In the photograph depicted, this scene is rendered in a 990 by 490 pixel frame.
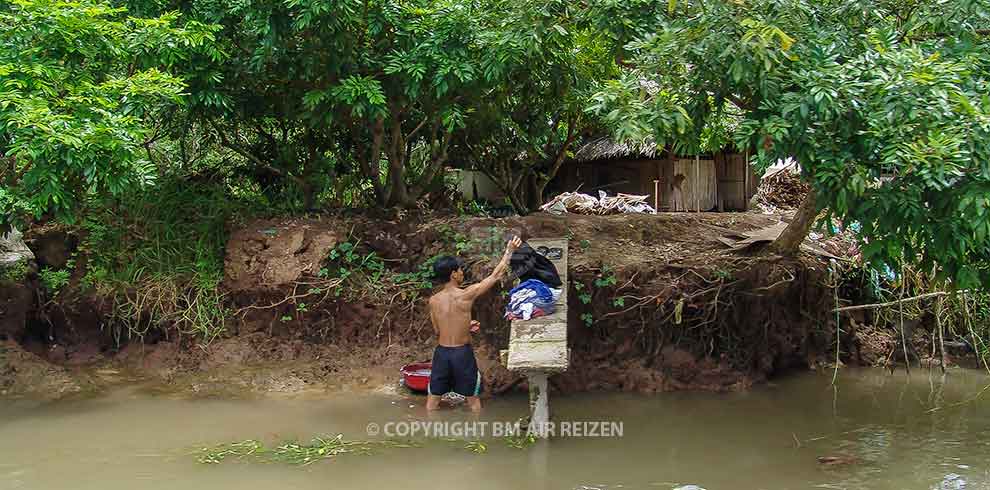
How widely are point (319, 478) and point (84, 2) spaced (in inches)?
160

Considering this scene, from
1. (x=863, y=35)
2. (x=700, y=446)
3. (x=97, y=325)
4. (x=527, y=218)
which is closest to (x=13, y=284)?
(x=97, y=325)

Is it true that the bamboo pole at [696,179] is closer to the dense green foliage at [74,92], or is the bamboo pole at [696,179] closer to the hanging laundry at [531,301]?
the hanging laundry at [531,301]

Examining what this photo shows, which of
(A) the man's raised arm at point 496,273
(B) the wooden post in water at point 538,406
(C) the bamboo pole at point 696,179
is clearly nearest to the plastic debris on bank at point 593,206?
(C) the bamboo pole at point 696,179

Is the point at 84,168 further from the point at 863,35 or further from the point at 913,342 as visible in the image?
the point at 913,342

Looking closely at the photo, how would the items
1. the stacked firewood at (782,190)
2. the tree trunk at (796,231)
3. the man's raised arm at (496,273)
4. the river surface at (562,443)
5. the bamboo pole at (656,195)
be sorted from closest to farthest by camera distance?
the river surface at (562,443), the man's raised arm at (496,273), the tree trunk at (796,231), the stacked firewood at (782,190), the bamboo pole at (656,195)

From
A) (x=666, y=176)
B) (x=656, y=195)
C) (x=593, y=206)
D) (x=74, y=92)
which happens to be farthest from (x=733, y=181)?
(x=74, y=92)

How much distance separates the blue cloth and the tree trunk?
242 centimetres

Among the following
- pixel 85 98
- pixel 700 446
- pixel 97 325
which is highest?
pixel 85 98

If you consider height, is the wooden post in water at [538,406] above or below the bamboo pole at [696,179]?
below

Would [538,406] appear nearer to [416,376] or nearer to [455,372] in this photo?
[455,372]

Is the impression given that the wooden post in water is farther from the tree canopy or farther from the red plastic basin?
the tree canopy

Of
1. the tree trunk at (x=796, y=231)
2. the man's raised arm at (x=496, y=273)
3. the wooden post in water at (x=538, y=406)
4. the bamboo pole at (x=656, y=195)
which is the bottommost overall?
the wooden post in water at (x=538, y=406)

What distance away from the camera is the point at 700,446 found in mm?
6184

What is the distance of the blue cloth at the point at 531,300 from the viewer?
6355mm
